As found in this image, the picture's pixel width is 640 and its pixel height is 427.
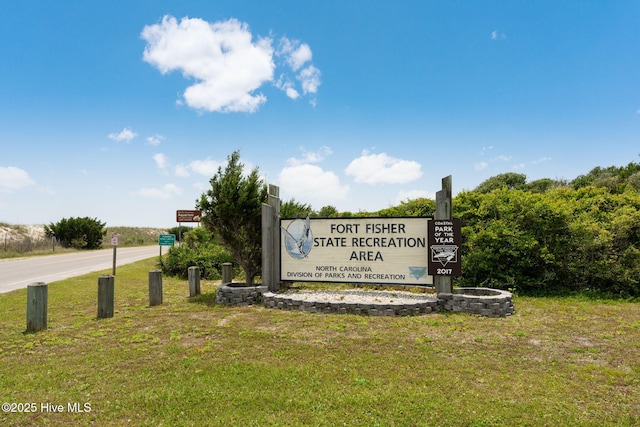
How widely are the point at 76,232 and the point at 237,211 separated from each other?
30.2 m

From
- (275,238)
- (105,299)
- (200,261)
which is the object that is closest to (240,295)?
(275,238)

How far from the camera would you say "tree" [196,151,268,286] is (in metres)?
9.91

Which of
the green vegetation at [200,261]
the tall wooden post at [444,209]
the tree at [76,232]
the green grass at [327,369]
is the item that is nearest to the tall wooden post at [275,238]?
the green grass at [327,369]

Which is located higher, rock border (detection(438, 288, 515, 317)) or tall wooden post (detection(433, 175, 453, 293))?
tall wooden post (detection(433, 175, 453, 293))

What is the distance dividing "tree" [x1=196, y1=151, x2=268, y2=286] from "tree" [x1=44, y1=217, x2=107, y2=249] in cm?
2904

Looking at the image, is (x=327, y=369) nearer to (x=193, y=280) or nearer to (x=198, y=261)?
(x=193, y=280)

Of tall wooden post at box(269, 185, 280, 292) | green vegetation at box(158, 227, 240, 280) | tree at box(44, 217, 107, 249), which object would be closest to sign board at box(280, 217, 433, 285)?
tall wooden post at box(269, 185, 280, 292)

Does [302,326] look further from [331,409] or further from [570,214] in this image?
[570,214]

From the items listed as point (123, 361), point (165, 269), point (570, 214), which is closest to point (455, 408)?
point (123, 361)

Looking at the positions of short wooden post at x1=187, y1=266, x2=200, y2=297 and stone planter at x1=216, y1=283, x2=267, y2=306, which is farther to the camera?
short wooden post at x1=187, y1=266, x2=200, y2=297

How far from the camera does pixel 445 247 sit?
27.5 ft

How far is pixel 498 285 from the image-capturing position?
10.5m

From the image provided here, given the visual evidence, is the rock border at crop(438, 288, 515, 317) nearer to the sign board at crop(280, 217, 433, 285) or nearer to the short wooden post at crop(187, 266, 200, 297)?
the sign board at crop(280, 217, 433, 285)

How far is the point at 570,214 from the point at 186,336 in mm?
10519
